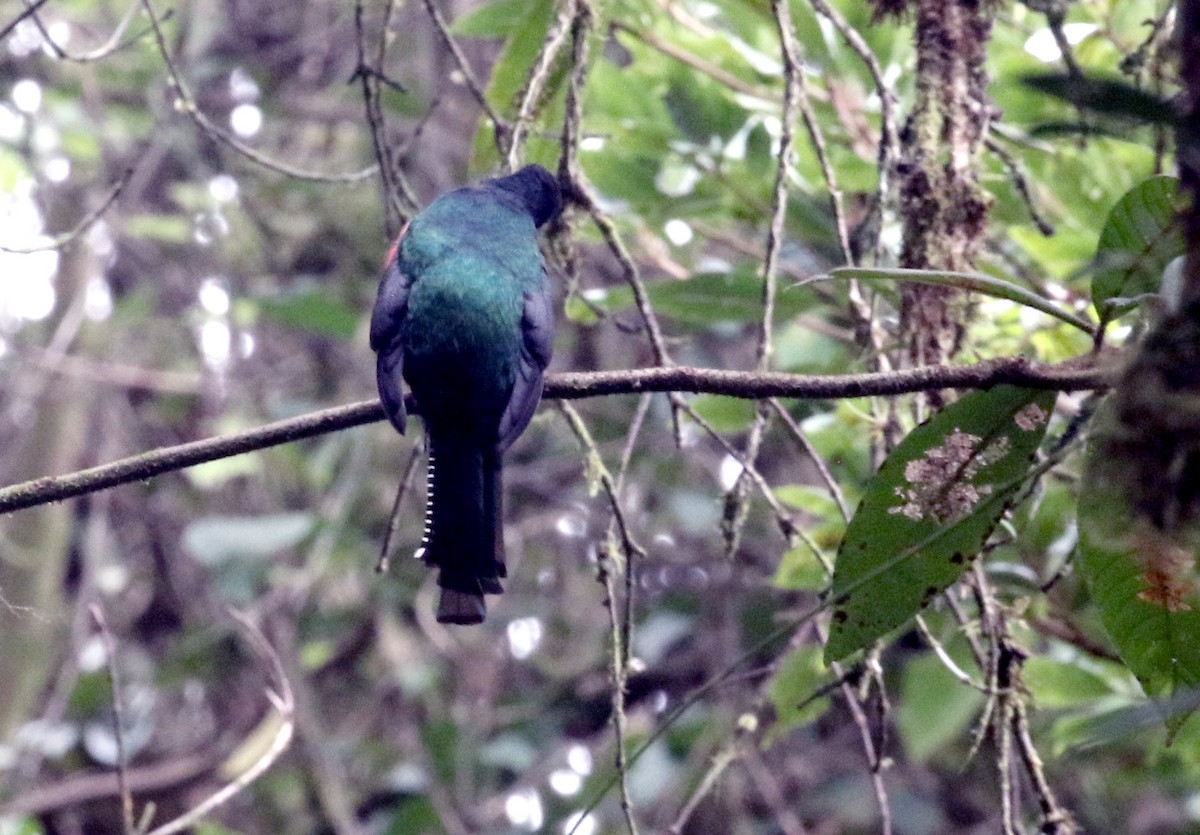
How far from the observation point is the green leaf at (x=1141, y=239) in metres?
1.94

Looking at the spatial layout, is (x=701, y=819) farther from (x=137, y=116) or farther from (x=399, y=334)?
(x=137, y=116)

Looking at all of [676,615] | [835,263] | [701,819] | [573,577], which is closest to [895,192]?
[835,263]

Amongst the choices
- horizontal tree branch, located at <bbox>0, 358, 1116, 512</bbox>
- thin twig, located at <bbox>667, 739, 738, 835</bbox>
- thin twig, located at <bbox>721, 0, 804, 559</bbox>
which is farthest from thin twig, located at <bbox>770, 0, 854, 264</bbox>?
thin twig, located at <bbox>667, 739, 738, 835</bbox>

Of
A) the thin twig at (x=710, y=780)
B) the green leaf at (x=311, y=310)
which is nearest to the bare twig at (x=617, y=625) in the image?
the thin twig at (x=710, y=780)

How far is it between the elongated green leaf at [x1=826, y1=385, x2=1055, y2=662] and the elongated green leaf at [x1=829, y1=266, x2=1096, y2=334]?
0.60 ft

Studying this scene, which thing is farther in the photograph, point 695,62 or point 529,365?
point 695,62

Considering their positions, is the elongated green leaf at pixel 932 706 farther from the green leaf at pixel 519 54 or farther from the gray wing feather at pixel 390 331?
the green leaf at pixel 519 54

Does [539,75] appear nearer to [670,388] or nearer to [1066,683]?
[670,388]

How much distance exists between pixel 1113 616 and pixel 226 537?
415 cm

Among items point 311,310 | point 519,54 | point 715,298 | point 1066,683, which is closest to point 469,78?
point 519,54

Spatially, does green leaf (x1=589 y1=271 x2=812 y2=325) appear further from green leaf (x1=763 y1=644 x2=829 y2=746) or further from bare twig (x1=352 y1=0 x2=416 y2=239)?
green leaf (x1=763 y1=644 x2=829 y2=746)

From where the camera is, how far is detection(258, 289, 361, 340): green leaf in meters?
5.82

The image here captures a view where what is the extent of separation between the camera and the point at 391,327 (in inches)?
126

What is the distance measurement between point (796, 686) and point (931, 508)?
1.42m
